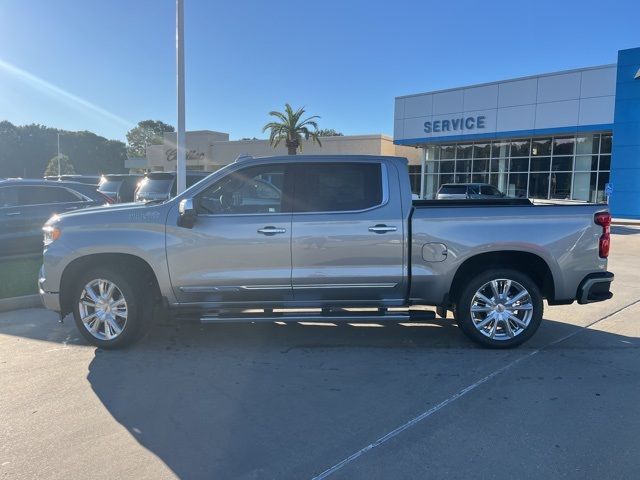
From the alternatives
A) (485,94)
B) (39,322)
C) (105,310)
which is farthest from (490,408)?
(485,94)

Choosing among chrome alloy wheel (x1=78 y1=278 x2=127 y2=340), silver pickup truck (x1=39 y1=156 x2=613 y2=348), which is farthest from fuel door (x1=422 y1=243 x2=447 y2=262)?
chrome alloy wheel (x1=78 y1=278 x2=127 y2=340)

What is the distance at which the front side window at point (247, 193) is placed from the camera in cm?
533

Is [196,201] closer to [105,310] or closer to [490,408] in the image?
[105,310]

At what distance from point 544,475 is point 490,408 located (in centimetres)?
91

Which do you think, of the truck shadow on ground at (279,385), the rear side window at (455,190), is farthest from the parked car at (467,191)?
the truck shadow on ground at (279,385)

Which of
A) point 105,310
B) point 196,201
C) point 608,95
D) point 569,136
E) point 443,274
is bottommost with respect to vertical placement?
point 105,310

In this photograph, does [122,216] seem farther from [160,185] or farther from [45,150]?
[45,150]

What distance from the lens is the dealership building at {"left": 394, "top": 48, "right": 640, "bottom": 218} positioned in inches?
1029

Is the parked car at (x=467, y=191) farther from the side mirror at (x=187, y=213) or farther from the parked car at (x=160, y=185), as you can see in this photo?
the side mirror at (x=187, y=213)

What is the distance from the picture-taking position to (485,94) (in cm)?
3073

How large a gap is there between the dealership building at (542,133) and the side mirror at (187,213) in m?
25.3

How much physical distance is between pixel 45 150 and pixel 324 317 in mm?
109657

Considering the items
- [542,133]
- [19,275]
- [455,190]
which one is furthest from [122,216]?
[542,133]

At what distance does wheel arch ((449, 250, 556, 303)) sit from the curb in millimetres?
5522
